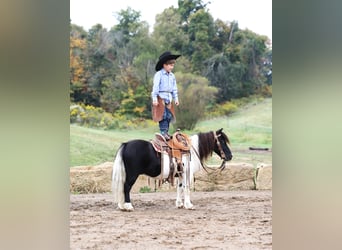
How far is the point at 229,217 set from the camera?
3.12m

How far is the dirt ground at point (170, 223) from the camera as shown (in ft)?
9.89

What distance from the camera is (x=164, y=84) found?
3.12 meters

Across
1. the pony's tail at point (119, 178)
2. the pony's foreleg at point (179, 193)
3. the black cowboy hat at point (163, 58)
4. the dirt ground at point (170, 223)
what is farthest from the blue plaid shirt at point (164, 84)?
the dirt ground at point (170, 223)

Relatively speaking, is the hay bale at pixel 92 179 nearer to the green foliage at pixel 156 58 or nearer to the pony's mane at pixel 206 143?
the green foliage at pixel 156 58

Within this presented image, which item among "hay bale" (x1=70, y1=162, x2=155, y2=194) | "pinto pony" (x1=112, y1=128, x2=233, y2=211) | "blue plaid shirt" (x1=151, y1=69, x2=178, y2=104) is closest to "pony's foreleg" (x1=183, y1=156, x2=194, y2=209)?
"pinto pony" (x1=112, y1=128, x2=233, y2=211)

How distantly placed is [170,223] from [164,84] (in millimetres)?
944

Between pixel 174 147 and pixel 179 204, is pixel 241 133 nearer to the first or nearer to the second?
pixel 174 147

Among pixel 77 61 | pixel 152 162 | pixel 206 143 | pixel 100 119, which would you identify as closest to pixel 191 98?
pixel 206 143

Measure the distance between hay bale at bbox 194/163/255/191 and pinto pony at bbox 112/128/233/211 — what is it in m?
0.06
